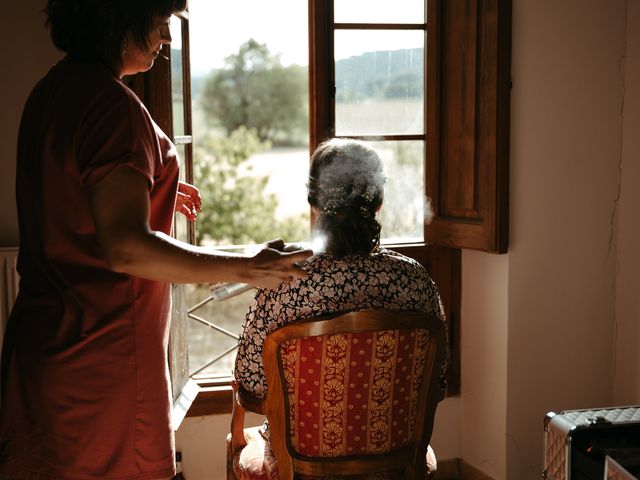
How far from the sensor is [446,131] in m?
2.62

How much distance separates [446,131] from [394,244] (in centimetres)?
44

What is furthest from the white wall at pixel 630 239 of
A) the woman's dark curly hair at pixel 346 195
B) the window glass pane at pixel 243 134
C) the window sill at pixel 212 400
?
the window glass pane at pixel 243 134

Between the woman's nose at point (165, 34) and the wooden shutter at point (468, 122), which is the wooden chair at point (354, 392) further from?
the wooden shutter at point (468, 122)

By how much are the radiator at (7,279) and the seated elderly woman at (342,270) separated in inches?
33.3

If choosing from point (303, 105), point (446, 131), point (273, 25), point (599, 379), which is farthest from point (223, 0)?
point (599, 379)

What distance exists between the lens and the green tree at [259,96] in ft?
27.2

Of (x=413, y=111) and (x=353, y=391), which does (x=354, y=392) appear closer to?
(x=353, y=391)

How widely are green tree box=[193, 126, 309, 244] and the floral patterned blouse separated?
4183 mm

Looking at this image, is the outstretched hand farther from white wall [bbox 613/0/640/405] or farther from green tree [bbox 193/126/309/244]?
green tree [bbox 193/126/309/244]

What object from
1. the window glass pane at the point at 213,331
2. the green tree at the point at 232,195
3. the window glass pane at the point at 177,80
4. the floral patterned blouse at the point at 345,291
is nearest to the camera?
the floral patterned blouse at the point at 345,291

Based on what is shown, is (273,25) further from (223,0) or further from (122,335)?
(122,335)

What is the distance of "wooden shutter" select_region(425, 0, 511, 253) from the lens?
2.39m

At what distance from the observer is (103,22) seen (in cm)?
123

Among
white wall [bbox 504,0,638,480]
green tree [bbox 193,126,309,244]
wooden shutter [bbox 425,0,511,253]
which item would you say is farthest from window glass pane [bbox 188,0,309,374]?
white wall [bbox 504,0,638,480]
